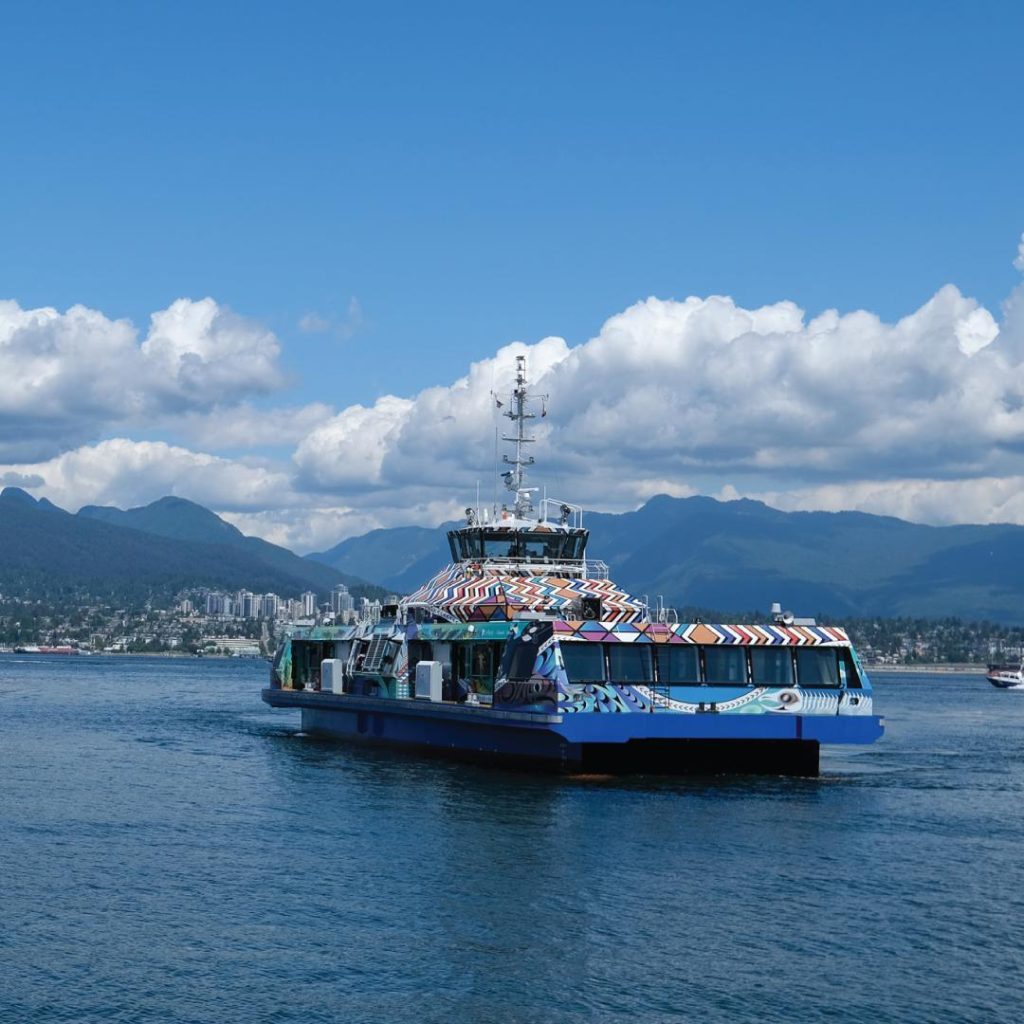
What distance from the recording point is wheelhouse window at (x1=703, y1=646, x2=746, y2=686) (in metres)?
42.0

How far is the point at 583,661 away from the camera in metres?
41.1

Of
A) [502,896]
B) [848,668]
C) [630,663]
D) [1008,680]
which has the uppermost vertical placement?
[630,663]

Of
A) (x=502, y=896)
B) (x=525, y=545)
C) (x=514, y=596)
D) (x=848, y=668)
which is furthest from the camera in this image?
(x=525, y=545)

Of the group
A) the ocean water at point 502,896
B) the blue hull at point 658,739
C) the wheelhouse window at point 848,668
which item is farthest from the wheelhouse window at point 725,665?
the wheelhouse window at point 848,668

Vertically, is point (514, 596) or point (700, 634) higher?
point (514, 596)

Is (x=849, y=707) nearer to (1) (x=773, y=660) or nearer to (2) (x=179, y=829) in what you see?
(1) (x=773, y=660)

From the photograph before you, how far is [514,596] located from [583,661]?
9200mm

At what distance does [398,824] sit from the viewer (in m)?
35.3

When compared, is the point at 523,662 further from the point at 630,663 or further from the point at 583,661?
the point at 630,663

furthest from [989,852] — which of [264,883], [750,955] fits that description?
[264,883]

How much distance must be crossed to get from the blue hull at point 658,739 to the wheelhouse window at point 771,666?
3.47ft

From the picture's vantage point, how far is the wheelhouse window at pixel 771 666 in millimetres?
42344

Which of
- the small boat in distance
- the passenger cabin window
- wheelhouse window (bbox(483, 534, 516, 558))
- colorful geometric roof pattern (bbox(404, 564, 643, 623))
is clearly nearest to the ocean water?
the passenger cabin window

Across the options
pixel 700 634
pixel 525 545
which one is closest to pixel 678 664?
pixel 700 634
